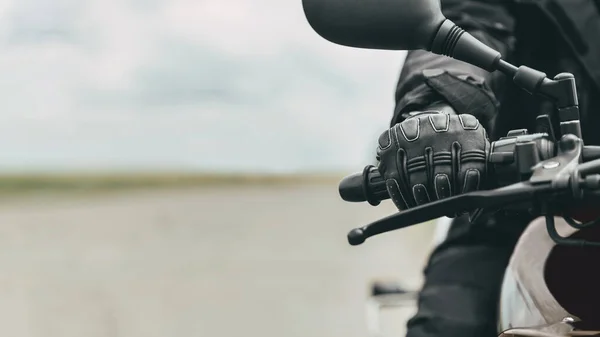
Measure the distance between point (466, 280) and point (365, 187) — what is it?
81 cm

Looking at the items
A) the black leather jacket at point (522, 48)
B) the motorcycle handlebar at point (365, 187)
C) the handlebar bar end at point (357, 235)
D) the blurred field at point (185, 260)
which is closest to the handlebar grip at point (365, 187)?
the motorcycle handlebar at point (365, 187)

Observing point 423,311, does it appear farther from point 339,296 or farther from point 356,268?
point 356,268

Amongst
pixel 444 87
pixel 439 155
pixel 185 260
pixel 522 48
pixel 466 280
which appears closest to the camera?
pixel 439 155

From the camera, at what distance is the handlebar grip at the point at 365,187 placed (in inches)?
48.9

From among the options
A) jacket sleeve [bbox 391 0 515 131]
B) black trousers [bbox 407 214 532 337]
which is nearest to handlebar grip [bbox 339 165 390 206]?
jacket sleeve [bbox 391 0 515 131]

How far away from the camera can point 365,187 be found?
1257 mm

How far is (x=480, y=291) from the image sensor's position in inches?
77.7

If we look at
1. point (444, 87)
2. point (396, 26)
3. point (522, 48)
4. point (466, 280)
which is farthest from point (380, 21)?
point (522, 48)

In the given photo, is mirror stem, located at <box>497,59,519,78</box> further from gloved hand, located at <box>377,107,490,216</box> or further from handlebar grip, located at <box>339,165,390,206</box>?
handlebar grip, located at <box>339,165,390,206</box>

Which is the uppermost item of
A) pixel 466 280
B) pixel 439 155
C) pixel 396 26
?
pixel 396 26

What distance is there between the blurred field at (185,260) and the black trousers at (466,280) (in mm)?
2576

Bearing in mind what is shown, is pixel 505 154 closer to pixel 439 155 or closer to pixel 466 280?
pixel 439 155

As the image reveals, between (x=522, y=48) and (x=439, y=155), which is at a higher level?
(x=522, y=48)

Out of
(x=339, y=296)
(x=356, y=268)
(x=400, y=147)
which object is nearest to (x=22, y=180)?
(x=356, y=268)
